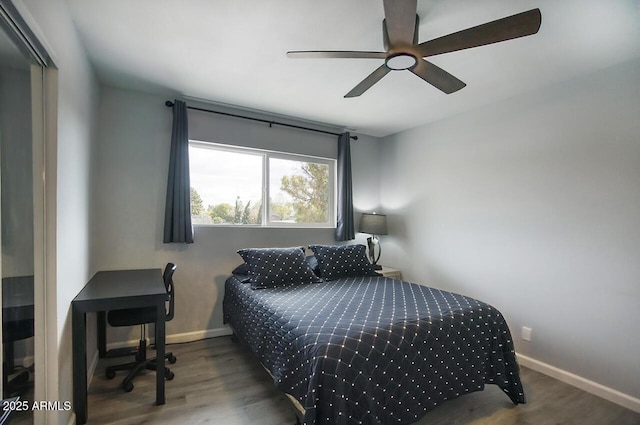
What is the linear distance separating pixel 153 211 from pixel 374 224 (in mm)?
2595

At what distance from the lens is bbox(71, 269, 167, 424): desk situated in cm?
180

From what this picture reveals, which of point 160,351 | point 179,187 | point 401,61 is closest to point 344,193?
point 179,187

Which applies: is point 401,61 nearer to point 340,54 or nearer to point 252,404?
point 340,54

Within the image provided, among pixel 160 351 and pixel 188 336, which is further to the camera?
pixel 188 336

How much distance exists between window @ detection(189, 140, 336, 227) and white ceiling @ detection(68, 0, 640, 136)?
2.12 feet

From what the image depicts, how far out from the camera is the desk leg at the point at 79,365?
180 cm

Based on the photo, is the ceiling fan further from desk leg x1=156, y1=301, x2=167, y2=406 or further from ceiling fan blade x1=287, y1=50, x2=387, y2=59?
desk leg x1=156, y1=301, x2=167, y2=406

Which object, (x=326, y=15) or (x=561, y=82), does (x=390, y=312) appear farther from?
(x=561, y=82)

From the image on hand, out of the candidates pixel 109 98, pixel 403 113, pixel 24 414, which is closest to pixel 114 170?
pixel 109 98

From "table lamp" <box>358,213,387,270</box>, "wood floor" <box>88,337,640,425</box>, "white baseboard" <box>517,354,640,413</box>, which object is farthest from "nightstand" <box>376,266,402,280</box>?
"wood floor" <box>88,337,640,425</box>

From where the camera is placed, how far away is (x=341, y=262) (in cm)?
318

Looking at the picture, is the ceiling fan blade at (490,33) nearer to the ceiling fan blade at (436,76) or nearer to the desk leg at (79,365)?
the ceiling fan blade at (436,76)

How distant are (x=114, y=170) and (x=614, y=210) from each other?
4.23 meters

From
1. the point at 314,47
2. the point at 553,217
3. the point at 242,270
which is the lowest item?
the point at 242,270
